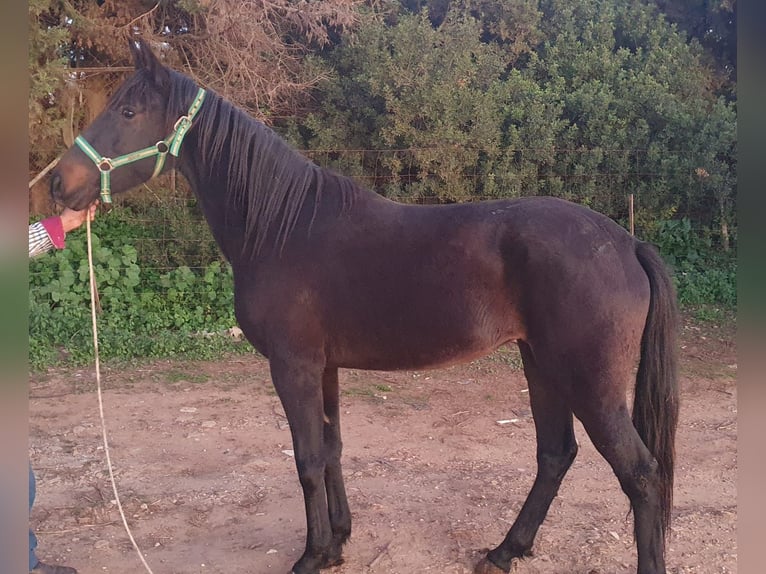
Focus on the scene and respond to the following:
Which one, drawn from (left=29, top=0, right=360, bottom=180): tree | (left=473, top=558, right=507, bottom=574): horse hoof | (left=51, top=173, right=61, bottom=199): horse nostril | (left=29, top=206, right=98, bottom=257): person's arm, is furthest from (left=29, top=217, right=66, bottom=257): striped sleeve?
(left=29, top=0, right=360, bottom=180): tree

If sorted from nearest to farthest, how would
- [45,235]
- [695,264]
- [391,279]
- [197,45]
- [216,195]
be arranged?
[45,235], [391,279], [216,195], [197,45], [695,264]

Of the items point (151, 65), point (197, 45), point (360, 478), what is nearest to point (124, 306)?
point (197, 45)

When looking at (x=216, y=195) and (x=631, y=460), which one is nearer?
(x=631, y=460)

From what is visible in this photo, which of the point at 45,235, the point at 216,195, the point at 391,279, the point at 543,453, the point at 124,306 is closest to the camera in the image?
the point at 45,235

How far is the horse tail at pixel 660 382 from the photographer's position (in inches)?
104

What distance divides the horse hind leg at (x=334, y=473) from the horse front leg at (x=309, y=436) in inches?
6.2

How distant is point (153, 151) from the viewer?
108 inches

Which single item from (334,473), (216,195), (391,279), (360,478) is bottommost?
(360,478)

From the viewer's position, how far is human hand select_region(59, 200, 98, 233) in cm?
261

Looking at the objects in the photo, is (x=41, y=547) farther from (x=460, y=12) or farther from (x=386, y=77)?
(x=460, y=12)

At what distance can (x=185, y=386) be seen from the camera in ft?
18.4

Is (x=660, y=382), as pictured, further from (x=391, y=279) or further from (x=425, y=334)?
(x=391, y=279)

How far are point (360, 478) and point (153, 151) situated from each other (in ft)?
7.64

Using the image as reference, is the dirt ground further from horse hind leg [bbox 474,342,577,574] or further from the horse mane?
the horse mane
